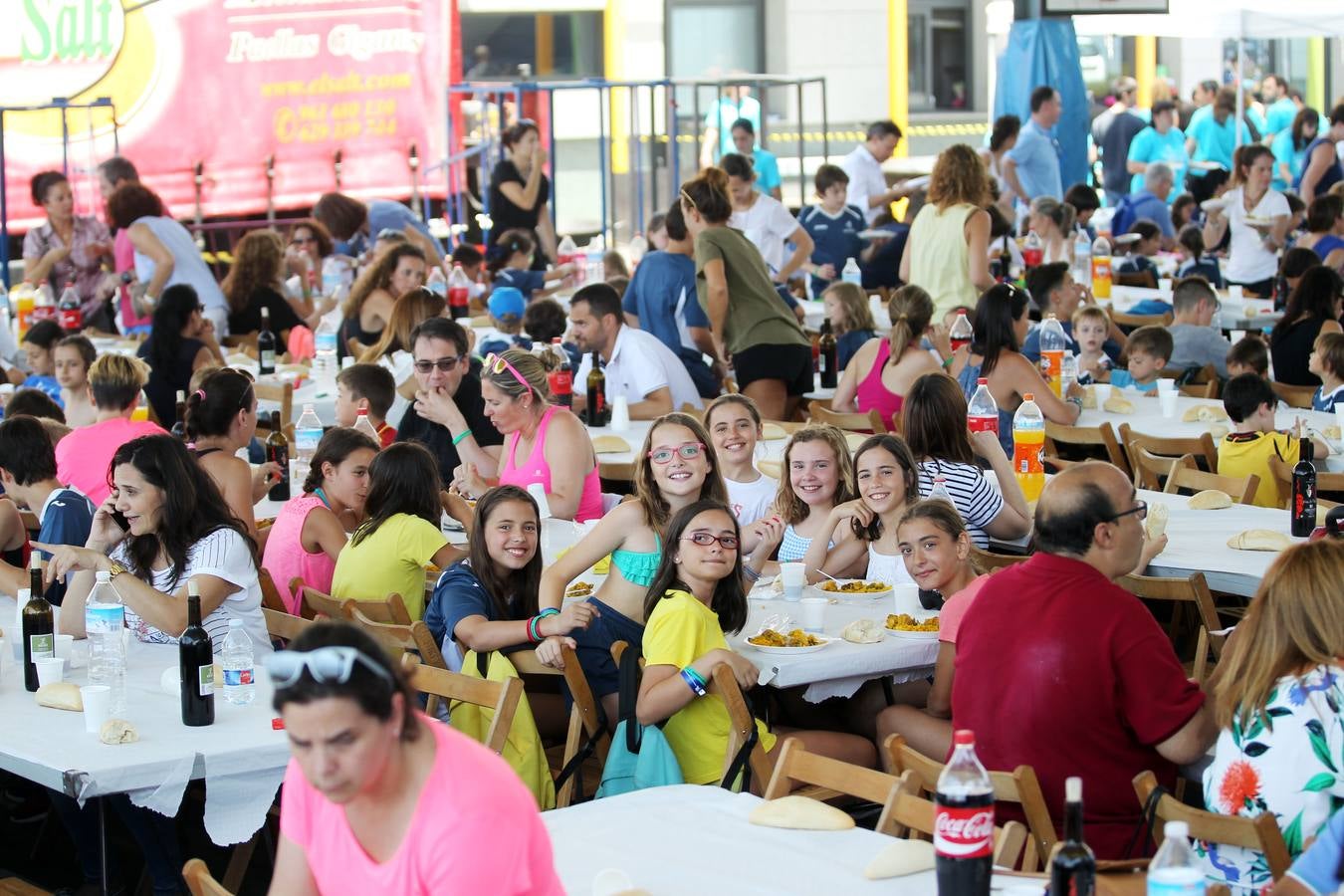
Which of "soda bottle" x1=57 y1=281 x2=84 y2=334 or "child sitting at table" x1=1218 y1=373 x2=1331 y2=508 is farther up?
"soda bottle" x1=57 y1=281 x2=84 y2=334

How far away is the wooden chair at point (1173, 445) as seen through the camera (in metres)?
6.99

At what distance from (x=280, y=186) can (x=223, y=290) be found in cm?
465

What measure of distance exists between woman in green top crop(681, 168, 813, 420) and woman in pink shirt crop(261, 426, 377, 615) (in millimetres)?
3306

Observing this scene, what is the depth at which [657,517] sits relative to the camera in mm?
5242

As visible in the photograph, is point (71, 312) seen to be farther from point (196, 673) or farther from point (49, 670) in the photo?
point (196, 673)

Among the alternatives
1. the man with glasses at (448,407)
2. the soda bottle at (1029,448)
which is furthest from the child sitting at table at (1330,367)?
the man with glasses at (448,407)

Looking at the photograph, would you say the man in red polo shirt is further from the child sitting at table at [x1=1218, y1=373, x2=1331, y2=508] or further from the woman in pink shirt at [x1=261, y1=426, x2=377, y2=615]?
the child sitting at table at [x1=1218, y1=373, x2=1331, y2=508]

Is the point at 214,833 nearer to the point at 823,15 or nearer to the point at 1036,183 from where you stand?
the point at 1036,183

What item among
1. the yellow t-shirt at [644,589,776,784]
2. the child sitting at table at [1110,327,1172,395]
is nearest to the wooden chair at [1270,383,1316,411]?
the child sitting at table at [1110,327,1172,395]

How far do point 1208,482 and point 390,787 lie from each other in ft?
14.2

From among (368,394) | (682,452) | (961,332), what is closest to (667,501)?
A: (682,452)

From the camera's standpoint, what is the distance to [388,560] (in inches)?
216

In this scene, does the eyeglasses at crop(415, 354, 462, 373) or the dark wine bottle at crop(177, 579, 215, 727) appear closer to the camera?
the dark wine bottle at crop(177, 579, 215, 727)

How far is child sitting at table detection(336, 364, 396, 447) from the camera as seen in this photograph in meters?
7.27
